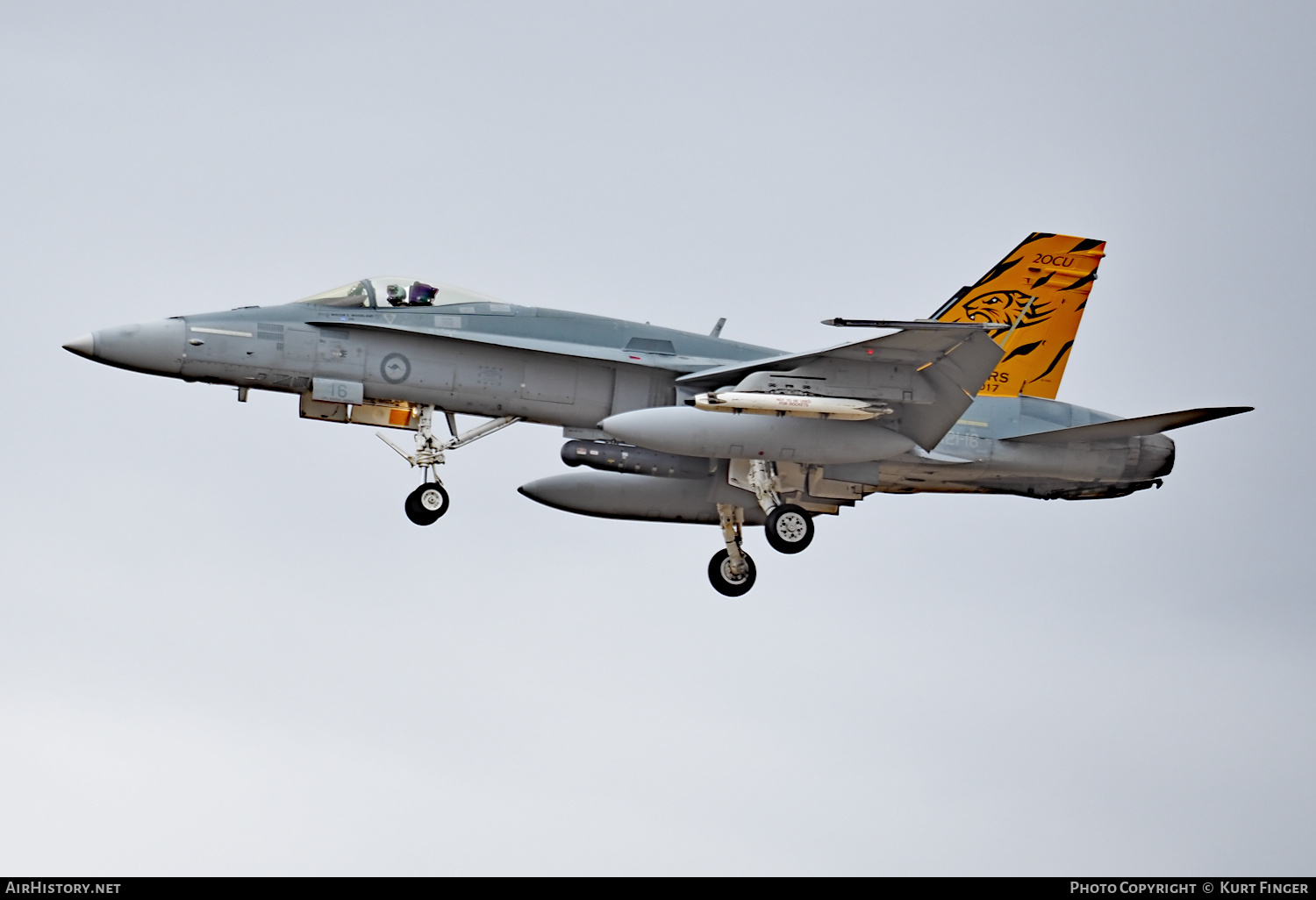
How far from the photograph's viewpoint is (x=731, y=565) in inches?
975

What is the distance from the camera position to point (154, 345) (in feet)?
68.8

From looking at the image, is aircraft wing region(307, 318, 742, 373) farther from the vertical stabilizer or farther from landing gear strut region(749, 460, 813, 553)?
the vertical stabilizer

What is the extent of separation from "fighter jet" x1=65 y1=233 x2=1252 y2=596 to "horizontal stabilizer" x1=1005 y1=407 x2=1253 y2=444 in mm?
31

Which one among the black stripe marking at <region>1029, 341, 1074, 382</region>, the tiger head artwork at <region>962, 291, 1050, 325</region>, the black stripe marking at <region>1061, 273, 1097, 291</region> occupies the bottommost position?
the black stripe marking at <region>1029, 341, 1074, 382</region>

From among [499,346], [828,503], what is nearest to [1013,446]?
[828,503]

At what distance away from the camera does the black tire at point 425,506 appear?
21609mm

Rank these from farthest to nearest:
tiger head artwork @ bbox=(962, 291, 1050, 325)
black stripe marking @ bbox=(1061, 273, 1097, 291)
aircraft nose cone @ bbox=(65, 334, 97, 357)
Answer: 1. black stripe marking @ bbox=(1061, 273, 1097, 291)
2. tiger head artwork @ bbox=(962, 291, 1050, 325)
3. aircraft nose cone @ bbox=(65, 334, 97, 357)

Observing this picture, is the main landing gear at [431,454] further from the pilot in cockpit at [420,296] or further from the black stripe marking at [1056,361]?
the black stripe marking at [1056,361]

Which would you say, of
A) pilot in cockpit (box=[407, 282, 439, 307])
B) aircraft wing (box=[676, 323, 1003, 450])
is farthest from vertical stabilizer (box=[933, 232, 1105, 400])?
pilot in cockpit (box=[407, 282, 439, 307])

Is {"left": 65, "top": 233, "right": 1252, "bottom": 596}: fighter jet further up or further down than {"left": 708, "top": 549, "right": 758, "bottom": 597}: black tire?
further up

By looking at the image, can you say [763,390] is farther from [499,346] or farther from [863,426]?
[499,346]

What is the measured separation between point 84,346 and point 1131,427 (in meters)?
12.2

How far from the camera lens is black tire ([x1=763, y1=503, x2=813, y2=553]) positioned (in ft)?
74.1
